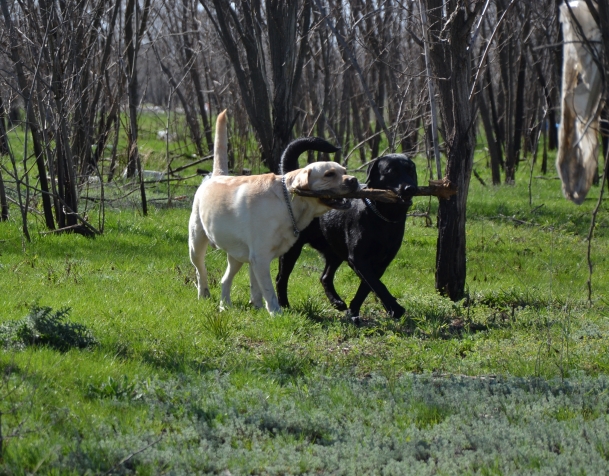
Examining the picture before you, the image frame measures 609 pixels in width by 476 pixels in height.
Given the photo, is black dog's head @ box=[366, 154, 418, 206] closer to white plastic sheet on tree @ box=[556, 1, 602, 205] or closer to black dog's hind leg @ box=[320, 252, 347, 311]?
black dog's hind leg @ box=[320, 252, 347, 311]

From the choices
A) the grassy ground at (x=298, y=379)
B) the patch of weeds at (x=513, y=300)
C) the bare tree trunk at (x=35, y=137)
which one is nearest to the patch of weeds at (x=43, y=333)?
the grassy ground at (x=298, y=379)

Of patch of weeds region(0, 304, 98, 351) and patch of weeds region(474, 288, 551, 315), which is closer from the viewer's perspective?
patch of weeds region(0, 304, 98, 351)

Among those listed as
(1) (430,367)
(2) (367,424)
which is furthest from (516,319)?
(2) (367,424)

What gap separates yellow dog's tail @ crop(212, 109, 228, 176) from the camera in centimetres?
822

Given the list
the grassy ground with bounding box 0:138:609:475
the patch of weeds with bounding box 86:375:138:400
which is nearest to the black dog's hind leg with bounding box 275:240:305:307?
the grassy ground with bounding box 0:138:609:475

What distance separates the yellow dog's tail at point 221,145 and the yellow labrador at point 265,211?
606mm

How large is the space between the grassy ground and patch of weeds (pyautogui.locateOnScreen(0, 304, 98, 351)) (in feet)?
0.47

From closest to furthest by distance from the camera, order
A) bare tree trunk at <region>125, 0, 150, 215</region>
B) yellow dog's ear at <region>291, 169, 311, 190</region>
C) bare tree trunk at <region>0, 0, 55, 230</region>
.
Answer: yellow dog's ear at <region>291, 169, 311, 190</region>, bare tree trunk at <region>0, 0, 55, 230</region>, bare tree trunk at <region>125, 0, 150, 215</region>

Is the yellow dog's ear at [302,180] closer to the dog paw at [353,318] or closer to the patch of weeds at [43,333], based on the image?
the dog paw at [353,318]

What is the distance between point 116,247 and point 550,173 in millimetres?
15384

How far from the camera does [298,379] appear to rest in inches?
215

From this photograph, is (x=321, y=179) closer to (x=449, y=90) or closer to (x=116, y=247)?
(x=449, y=90)

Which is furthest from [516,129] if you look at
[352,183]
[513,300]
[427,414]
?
[427,414]

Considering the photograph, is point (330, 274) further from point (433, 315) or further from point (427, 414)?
point (427, 414)
